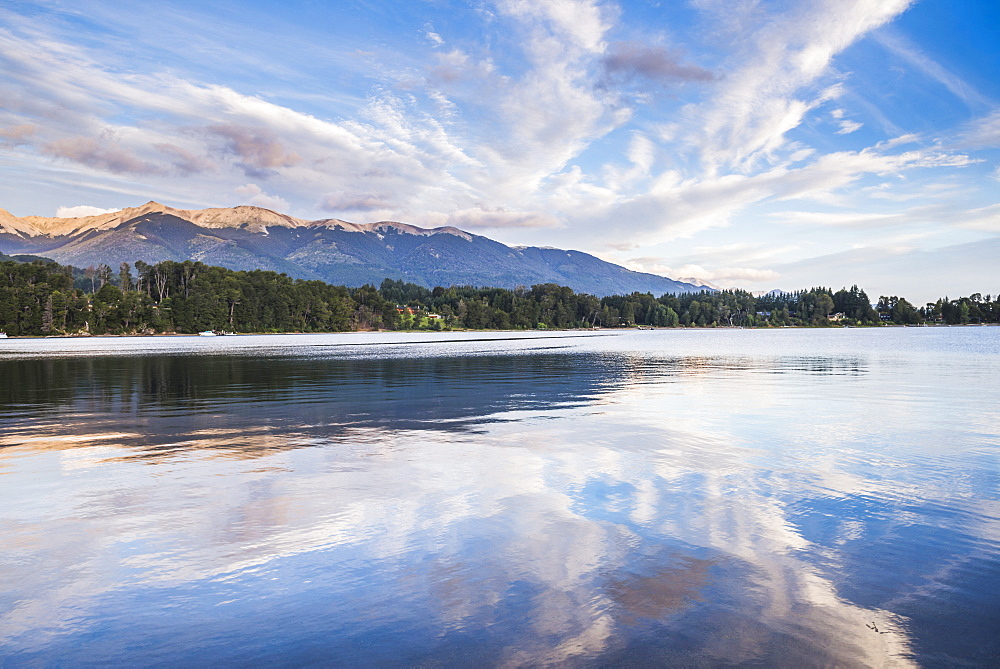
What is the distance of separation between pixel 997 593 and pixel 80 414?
31.0 meters

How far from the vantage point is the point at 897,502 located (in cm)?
1303

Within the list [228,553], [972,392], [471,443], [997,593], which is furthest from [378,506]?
[972,392]

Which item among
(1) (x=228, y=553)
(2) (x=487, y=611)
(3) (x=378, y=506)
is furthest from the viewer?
(3) (x=378, y=506)

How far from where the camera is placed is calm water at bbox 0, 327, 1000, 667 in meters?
7.25

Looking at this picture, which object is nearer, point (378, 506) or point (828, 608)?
point (828, 608)

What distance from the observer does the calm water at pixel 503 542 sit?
7254 millimetres

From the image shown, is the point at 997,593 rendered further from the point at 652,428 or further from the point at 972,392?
the point at 972,392

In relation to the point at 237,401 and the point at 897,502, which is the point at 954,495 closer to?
the point at 897,502

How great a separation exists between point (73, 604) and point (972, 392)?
130 ft

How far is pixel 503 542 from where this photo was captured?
34.8 ft

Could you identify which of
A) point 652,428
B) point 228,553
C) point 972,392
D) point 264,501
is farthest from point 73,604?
point 972,392

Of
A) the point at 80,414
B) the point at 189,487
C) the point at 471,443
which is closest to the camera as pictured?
the point at 189,487

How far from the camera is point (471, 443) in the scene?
783 inches

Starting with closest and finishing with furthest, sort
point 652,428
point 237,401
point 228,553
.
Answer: point 228,553
point 652,428
point 237,401
